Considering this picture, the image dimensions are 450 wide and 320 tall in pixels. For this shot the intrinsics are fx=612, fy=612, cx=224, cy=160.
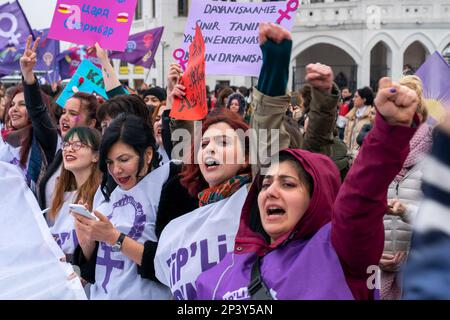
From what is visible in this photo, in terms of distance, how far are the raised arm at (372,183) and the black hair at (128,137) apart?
1.62m

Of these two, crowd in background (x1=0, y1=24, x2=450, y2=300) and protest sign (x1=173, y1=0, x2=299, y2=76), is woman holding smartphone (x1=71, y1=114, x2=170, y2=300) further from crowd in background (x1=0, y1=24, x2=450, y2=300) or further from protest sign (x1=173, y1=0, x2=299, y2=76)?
protest sign (x1=173, y1=0, x2=299, y2=76)

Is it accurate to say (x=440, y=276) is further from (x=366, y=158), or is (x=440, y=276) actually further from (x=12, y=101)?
(x=12, y=101)

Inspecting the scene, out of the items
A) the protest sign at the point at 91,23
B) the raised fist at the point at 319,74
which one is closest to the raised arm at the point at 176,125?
the raised fist at the point at 319,74

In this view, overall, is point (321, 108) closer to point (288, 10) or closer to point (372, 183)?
point (372, 183)

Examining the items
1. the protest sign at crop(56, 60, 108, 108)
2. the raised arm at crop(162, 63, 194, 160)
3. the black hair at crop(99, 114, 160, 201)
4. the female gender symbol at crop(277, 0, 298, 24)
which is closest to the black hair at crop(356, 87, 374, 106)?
the protest sign at crop(56, 60, 108, 108)

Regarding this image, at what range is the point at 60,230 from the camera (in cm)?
371

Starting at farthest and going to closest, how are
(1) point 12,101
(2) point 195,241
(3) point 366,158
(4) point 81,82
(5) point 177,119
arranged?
(4) point 81,82, (1) point 12,101, (5) point 177,119, (2) point 195,241, (3) point 366,158

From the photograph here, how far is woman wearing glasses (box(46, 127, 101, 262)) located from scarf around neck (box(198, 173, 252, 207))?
1126mm

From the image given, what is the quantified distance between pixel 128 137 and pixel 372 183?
5.85ft

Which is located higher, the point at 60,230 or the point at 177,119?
the point at 177,119

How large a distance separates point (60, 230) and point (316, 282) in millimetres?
2147

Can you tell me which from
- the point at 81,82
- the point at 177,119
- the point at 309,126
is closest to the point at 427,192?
the point at 309,126

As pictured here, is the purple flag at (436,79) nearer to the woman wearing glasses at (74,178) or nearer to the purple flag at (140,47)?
the woman wearing glasses at (74,178)
